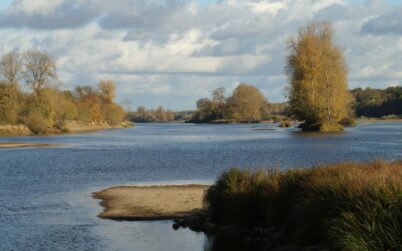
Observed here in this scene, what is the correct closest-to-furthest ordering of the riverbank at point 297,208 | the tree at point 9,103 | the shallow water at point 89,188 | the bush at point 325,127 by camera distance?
the riverbank at point 297,208
the shallow water at point 89,188
the bush at point 325,127
the tree at point 9,103

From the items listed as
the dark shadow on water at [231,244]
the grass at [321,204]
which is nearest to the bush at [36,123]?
the grass at [321,204]

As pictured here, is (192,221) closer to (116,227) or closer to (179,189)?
(116,227)

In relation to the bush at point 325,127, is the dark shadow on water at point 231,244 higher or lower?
lower

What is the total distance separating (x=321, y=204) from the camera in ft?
54.3

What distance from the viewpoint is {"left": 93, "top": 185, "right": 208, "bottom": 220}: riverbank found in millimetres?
25688

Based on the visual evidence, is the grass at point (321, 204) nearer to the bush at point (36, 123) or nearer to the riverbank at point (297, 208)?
the riverbank at point (297, 208)

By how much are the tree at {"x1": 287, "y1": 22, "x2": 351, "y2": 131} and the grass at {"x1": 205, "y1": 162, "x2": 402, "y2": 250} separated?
80.5 m

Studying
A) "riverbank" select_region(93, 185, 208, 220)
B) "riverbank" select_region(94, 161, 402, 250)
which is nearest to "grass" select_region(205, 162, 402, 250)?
"riverbank" select_region(94, 161, 402, 250)

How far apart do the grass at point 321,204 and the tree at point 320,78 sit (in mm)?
80491

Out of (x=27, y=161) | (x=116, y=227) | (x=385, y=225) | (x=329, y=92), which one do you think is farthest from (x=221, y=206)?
(x=329, y=92)

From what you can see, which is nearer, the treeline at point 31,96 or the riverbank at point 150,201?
the riverbank at point 150,201

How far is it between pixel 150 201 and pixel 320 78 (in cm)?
7806

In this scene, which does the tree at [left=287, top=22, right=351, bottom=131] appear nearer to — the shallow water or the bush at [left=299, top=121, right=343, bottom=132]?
the bush at [left=299, top=121, right=343, bottom=132]

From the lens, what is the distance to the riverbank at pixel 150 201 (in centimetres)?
2569
